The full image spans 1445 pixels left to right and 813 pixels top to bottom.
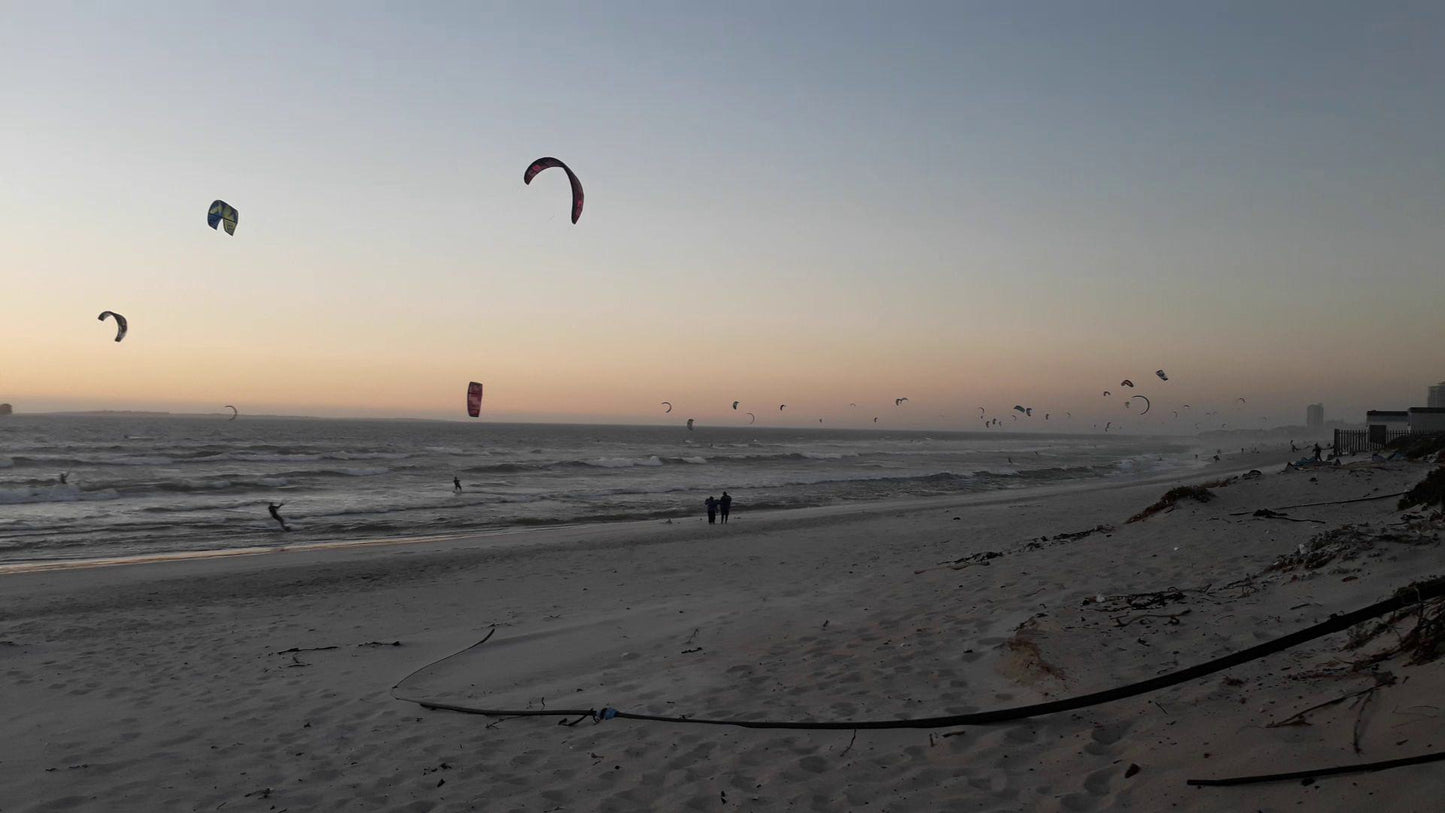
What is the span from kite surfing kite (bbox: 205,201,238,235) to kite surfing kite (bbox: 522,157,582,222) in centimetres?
748

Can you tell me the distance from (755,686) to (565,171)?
33.3 ft

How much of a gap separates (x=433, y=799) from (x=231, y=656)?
17.4ft

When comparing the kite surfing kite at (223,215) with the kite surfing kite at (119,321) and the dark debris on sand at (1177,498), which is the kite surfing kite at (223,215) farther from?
the dark debris on sand at (1177,498)

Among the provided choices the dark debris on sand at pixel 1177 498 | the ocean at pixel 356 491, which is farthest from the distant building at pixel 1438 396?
the dark debris on sand at pixel 1177 498

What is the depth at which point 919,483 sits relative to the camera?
38875mm

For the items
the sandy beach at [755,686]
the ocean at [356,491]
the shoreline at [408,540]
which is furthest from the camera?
the ocean at [356,491]

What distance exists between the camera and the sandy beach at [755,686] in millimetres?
3711

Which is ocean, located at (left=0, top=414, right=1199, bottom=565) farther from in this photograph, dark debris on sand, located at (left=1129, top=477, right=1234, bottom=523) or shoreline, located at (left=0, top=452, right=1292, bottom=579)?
dark debris on sand, located at (left=1129, top=477, right=1234, bottom=523)

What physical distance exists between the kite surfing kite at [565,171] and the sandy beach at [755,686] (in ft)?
20.7

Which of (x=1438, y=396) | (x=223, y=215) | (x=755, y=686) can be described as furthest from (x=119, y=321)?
(x=1438, y=396)

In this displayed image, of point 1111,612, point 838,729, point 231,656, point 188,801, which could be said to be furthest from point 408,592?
point 1111,612

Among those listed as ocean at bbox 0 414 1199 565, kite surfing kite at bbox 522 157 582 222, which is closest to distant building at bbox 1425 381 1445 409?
ocean at bbox 0 414 1199 565

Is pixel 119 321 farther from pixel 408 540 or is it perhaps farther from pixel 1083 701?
pixel 1083 701

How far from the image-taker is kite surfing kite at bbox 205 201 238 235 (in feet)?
54.4
